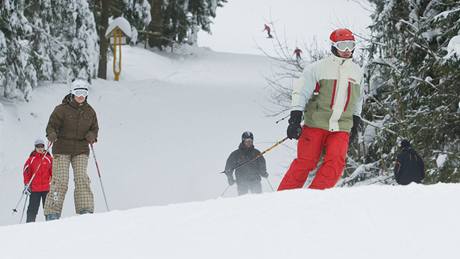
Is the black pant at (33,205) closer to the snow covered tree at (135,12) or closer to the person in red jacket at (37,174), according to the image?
the person in red jacket at (37,174)

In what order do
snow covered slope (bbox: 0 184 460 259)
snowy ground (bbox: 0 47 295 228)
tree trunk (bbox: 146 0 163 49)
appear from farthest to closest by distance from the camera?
1. tree trunk (bbox: 146 0 163 49)
2. snowy ground (bbox: 0 47 295 228)
3. snow covered slope (bbox: 0 184 460 259)

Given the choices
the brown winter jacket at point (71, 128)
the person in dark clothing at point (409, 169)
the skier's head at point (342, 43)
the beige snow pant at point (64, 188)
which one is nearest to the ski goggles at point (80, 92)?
the brown winter jacket at point (71, 128)

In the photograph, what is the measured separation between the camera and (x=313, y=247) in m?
3.62

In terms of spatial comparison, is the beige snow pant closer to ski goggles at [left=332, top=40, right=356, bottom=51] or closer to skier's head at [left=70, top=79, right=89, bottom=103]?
skier's head at [left=70, top=79, right=89, bottom=103]

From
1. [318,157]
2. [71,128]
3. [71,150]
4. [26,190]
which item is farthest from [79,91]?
[318,157]

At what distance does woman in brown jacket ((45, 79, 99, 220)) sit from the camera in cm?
756

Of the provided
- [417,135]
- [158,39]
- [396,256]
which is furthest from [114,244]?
[158,39]

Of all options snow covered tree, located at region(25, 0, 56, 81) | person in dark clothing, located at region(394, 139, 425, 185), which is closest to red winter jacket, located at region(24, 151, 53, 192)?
person in dark clothing, located at region(394, 139, 425, 185)

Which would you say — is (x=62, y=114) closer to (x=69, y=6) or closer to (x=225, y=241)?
(x=225, y=241)

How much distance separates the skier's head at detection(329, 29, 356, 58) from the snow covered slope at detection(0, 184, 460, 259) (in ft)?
6.07

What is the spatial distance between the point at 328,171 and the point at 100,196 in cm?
788

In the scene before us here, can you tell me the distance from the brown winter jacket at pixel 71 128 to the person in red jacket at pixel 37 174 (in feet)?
7.89

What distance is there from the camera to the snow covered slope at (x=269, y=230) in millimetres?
Answer: 3605

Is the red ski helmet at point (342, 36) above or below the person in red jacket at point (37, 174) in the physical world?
above
